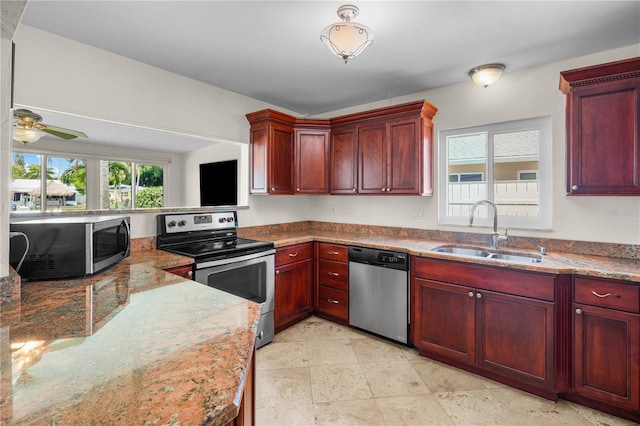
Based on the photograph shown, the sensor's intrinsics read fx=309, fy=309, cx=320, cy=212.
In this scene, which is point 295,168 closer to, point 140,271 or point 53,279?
point 140,271

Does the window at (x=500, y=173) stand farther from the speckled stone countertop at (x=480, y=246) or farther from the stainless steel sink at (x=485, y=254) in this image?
the stainless steel sink at (x=485, y=254)

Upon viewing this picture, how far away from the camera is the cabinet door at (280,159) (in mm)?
3277

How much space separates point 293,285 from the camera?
124 inches

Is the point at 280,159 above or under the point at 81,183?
above

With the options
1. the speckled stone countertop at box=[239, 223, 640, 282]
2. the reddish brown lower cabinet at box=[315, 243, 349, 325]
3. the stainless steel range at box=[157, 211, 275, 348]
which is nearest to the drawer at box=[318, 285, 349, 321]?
the reddish brown lower cabinet at box=[315, 243, 349, 325]

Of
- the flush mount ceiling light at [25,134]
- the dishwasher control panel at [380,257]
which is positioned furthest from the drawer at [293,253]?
the flush mount ceiling light at [25,134]

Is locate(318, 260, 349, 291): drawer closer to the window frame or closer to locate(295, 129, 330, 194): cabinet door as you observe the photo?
locate(295, 129, 330, 194): cabinet door

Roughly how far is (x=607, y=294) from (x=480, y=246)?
1.00m

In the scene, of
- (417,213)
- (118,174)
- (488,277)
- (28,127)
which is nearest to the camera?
(28,127)

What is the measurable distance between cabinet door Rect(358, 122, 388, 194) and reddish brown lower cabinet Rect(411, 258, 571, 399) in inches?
38.0

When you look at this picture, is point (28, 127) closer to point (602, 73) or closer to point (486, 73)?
point (486, 73)

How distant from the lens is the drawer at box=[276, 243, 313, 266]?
3008 millimetres

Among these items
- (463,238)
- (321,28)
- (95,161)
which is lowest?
(463,238)

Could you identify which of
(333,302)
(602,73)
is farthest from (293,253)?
(602,73)
